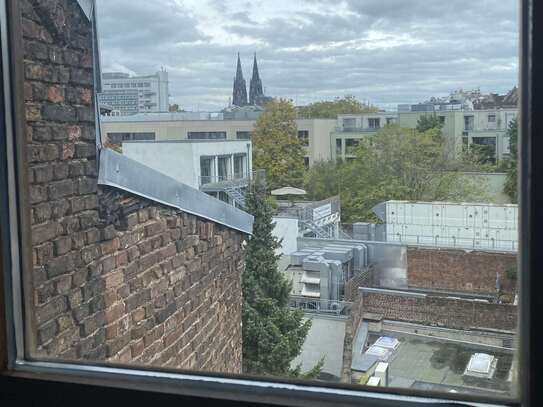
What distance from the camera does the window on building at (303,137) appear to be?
3.76 feet

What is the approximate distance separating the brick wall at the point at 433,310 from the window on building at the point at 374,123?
0.29m

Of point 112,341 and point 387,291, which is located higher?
point 387,291

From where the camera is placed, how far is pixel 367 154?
3.43 ft

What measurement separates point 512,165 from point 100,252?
1141 mm

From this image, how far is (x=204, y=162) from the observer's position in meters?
1.36

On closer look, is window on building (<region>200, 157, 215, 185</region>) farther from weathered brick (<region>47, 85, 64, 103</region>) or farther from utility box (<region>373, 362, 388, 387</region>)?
utility box (<region>373, 362, 388, 387</region>)

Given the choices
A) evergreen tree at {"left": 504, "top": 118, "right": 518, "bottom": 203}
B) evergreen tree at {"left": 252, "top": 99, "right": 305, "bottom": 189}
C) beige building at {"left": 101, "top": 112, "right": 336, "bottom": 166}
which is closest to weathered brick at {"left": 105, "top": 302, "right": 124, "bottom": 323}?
beige building at {"left": 101, "top": 112, "right": 336, "bottom": 166}

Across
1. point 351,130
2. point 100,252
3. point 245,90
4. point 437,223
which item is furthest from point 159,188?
point 437,223

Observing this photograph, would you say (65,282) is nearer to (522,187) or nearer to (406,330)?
(406,330)

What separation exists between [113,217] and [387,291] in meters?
0.95

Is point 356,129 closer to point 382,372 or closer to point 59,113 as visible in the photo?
point 382,372

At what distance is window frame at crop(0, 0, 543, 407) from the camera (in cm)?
61

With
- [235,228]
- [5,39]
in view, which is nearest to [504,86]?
[5,39]

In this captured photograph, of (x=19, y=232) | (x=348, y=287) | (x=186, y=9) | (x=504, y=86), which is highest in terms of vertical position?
(x=186, y=9)
